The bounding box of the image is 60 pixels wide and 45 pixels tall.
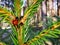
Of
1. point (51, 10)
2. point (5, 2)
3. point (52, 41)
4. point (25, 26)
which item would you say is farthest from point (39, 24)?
point (25, 26)

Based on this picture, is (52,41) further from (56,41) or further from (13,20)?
(13,20)

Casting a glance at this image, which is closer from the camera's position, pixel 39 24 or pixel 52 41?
pixel 52 41

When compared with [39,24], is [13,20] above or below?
above

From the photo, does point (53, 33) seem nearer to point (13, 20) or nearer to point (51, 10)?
point (13, 20)

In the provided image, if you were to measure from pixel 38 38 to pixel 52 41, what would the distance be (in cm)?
107

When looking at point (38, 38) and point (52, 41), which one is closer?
point (38, 38)

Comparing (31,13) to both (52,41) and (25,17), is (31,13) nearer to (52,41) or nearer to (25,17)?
(25,17)

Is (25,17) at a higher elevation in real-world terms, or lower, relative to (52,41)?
higher

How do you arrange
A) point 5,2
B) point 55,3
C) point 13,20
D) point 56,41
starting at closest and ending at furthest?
1. point 13,20
2. point 56,41
3. point 5,2
4. point 55,3

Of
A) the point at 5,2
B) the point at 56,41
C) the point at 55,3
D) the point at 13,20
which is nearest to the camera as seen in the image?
the point at 13,20

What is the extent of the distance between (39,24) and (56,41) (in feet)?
2.06

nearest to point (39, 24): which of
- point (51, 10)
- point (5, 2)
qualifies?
point (51, 10)

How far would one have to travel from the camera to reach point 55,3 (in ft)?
6.77

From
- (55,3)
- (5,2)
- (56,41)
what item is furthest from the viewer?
(55,3)
